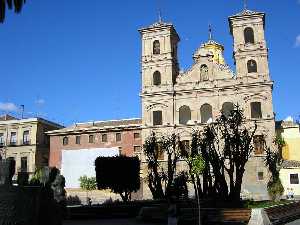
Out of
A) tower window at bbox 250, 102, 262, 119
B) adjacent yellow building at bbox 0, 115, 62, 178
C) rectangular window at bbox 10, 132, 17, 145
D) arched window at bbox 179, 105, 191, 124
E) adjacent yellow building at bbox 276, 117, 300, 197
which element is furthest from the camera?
rectangular window at bbox 10, 132, 17, 145

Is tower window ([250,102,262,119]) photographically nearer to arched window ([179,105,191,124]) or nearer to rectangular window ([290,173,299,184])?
arched window ([179,105,191,124])

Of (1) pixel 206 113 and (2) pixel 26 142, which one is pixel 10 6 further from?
(2) pixel 26 142

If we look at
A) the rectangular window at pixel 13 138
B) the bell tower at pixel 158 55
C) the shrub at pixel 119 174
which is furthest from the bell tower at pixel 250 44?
the rectangular window at pixel 13 138

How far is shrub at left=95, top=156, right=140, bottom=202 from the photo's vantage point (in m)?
42.0

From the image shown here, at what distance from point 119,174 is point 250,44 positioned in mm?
22902

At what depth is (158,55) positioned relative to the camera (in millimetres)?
53906

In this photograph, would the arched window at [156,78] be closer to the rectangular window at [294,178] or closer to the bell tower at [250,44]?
the bell tower at [250,44]

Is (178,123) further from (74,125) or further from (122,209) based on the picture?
(122,209)

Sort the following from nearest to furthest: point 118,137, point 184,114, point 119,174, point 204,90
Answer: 1. point 119,174
2. point 204,90
3. point 184,114
4. point 118,137

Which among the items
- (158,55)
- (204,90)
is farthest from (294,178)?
(158,55)

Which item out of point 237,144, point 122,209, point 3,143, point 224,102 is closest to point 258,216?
point 237,144

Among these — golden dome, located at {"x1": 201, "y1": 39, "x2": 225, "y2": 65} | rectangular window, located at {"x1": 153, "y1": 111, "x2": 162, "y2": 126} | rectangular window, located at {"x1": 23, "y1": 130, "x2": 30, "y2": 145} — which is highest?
golden dome, located at {"x1": 201, "y1": 39, "x2": 225, "y2": 65}

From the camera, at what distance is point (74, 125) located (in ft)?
203

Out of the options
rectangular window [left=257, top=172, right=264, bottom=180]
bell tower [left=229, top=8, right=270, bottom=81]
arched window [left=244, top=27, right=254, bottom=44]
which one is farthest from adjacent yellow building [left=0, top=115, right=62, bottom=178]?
arched window [left=244, top=27, right=254, bottom=44]
